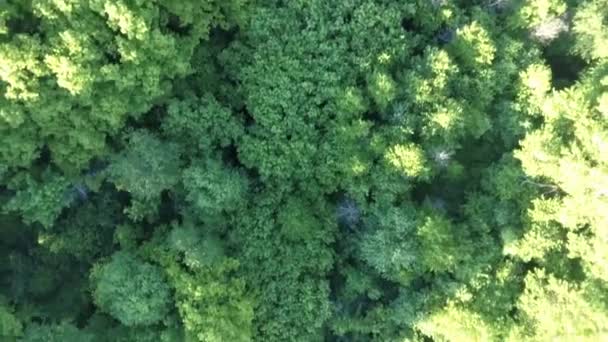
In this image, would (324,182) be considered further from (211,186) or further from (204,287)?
(204,287)

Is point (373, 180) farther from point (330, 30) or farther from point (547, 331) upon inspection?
point (547, 331)

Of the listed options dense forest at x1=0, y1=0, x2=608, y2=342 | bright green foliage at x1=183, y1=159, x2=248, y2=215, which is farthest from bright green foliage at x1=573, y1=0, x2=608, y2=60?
bright green foliage at x1=183, y1=159, x2=248, y2=215

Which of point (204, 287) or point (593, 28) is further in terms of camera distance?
point (593, 28)

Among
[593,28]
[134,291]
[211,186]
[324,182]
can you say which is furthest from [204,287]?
[593,28]

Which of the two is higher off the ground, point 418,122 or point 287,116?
point 418,122

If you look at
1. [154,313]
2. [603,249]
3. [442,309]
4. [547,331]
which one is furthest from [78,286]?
[603,249]

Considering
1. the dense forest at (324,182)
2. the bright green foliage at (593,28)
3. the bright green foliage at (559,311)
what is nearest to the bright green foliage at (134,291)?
the dense forest at (324,182)

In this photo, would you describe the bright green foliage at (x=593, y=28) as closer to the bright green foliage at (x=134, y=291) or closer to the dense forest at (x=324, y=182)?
the dense forest at (x=324, y=182)
